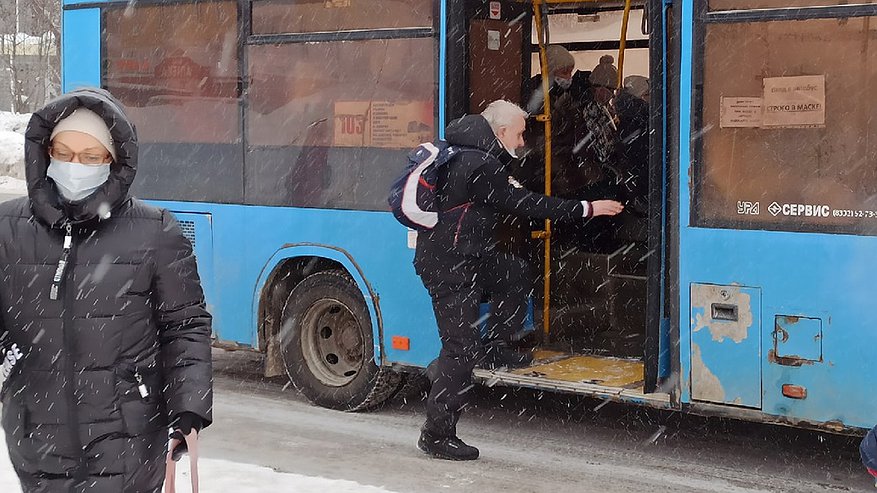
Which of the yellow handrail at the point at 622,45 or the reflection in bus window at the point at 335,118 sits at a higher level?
the yellow handrail at the point at 622,45

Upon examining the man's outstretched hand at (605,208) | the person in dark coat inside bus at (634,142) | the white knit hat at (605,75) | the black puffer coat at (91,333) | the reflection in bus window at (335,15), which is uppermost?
the reflection in bus window at (335,15)

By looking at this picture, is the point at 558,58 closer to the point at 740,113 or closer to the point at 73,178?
the point at 740,113

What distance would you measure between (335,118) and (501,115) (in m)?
1.42

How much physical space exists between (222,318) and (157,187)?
3.69 feet

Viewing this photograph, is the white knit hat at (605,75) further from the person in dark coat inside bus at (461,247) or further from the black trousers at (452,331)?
the black trousers at (452,331)

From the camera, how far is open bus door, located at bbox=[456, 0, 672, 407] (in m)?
6.96

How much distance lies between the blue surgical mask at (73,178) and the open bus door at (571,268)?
3.66 metres

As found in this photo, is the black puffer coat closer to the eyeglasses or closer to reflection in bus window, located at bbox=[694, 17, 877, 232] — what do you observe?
the eyeglasses

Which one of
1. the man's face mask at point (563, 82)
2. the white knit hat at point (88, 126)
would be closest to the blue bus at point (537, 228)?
the man's face mask at point (563, 82)

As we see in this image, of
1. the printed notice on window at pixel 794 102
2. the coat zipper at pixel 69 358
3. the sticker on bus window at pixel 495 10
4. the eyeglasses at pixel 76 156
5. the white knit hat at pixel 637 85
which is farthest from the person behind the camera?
the white knit hat at pixel 637 85

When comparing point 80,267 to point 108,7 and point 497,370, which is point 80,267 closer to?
point 497,370

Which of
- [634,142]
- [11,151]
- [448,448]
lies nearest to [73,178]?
[448,448]

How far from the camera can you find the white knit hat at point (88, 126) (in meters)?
3.55

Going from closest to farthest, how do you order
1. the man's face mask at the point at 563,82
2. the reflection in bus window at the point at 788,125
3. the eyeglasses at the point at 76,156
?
the eyeglasses at the point at 76,156
the reflection in bus window at the point at 788,125
the man's face mask at the point at 563,82
